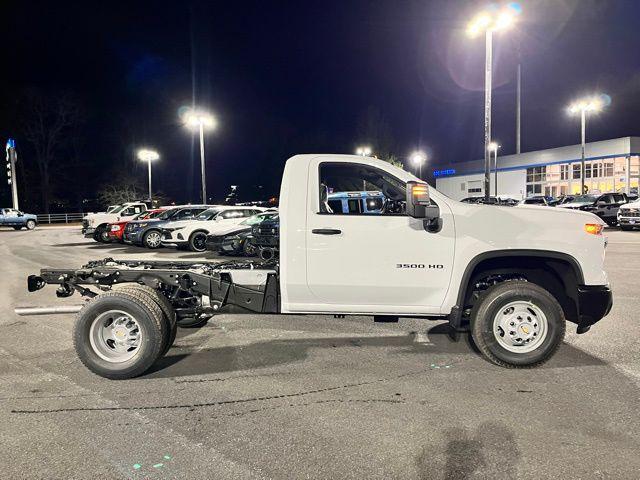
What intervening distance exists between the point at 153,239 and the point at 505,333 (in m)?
14.3

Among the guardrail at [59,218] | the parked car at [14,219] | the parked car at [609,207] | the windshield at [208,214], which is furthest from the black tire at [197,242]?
the guardrail at [59,218]

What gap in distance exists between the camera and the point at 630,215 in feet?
72.0

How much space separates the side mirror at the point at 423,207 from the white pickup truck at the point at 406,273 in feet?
0.07

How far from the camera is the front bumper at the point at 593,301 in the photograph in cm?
475

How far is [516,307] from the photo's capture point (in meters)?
4.76

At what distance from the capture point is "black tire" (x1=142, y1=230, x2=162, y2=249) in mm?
16812

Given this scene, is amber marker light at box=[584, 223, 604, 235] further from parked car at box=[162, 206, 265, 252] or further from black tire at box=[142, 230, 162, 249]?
black tire at box=[142, 230, 162, 249]

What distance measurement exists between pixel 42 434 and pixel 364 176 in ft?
12.2

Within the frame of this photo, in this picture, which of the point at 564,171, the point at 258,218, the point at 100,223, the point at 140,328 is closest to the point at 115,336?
the point at 140,328

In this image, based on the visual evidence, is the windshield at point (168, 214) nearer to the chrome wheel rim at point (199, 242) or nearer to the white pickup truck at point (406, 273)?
the chrome wheel rim at point (199, 242)

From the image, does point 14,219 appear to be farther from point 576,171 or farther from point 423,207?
point 576,171

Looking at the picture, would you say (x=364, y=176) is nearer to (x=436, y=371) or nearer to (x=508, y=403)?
(x=436, y=371)

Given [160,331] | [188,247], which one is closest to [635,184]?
[188,247]

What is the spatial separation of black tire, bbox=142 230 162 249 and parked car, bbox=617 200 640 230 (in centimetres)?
2016
